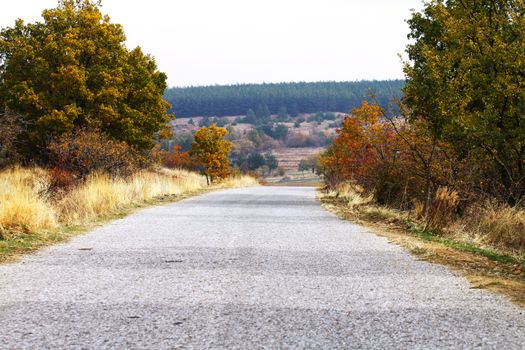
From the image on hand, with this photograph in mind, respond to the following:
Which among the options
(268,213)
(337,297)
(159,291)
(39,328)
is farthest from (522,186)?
(39,328)

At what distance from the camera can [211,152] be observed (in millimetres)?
52625

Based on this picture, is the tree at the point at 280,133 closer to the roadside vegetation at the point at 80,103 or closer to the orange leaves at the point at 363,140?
the roadside vegetation at the point at 80,103

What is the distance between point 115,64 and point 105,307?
90.7ft

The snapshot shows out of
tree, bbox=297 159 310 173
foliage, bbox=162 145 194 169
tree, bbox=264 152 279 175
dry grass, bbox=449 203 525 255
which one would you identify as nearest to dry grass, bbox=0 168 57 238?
dry grass, bbox=449 203 525 255

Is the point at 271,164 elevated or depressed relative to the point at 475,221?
depressed

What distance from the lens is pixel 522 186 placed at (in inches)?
509

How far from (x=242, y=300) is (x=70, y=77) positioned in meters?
25.1

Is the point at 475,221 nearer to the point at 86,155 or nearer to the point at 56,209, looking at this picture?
the point at 56,209

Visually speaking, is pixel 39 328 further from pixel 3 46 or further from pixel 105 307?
pixel 3 46

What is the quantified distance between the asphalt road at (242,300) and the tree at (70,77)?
2035 cm

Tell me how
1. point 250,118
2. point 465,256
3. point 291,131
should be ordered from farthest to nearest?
1. point 250,118
2. point 291,131
3. point 465,256

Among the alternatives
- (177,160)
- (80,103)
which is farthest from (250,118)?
(80,103)

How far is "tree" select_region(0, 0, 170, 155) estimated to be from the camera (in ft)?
94.3

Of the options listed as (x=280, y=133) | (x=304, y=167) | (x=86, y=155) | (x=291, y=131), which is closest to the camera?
(x=86, y=155)
